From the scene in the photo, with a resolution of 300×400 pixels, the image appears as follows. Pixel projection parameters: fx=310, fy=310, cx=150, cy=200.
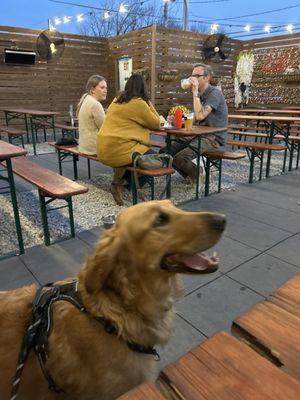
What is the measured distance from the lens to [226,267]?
2.71 metres

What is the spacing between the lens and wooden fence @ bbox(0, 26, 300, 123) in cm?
1009

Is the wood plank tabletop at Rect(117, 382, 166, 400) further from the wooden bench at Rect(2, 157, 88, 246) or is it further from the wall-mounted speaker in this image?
the wall-mounted speaker

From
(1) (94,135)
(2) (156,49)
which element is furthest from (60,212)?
(2) (156,49)

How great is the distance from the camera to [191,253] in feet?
3.76

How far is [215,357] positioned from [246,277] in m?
1.81

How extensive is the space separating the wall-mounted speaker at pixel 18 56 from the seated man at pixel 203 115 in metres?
7.17

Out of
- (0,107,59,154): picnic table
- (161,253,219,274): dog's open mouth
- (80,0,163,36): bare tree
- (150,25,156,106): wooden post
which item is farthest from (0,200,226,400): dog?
(80,0,163,36): bare tree

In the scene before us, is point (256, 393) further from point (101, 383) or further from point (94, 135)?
A: point (94, 135)

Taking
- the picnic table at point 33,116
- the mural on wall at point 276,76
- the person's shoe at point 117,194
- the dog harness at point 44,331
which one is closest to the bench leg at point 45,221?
the person's shoe at point 117,194

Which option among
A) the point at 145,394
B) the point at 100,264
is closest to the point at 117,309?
the point at 100,264

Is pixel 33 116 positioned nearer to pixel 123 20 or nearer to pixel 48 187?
pixel 48 187

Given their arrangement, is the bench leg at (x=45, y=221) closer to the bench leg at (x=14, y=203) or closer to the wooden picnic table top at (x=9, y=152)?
the bench leg at (x=14, y=203)

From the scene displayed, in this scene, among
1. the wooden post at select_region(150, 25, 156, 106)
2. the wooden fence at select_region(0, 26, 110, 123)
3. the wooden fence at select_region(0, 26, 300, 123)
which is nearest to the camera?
the wooden fence at select_region(0, 26, 110, 123)

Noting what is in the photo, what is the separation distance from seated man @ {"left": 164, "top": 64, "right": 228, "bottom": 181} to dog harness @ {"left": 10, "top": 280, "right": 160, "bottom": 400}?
368 centimetres
